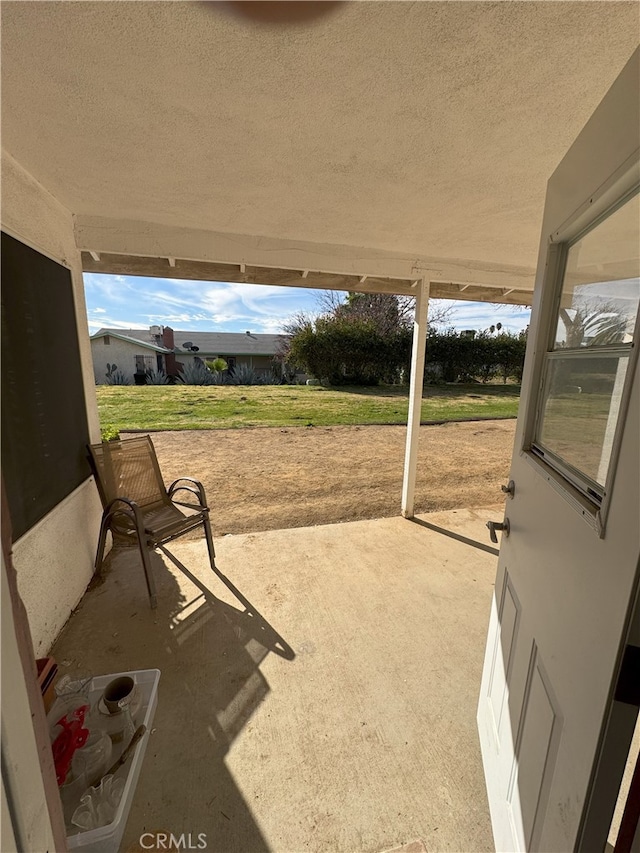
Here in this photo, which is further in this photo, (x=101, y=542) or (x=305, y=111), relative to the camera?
(x=101, y=542)

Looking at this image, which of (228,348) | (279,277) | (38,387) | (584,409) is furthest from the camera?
(228,348)

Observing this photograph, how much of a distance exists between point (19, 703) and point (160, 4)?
4.89 feet

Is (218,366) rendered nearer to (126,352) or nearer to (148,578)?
(126,352)

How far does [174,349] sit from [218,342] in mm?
2492

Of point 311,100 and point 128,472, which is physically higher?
point 311,100

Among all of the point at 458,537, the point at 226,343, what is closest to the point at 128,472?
the point at 458,537

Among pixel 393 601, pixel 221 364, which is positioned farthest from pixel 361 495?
pixel 221 364

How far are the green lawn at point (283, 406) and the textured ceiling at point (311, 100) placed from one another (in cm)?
654

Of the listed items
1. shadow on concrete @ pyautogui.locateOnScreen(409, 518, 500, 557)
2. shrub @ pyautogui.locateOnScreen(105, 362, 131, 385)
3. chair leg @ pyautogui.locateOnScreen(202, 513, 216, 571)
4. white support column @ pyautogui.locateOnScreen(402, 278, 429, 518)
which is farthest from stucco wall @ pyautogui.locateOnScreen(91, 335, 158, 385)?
shadow on concrete @ pyautogui.locateOnScreen(409, 518, 500, 557)

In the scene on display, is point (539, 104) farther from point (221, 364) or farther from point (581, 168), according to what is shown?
point (221, 364)

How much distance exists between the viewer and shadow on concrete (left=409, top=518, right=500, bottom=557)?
2.92 meters

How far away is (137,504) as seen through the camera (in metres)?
2.61

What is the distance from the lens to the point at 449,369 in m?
14.6

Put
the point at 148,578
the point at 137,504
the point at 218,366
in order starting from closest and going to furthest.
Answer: the point at 148,578
the point at 137,504
the point at 218,366
